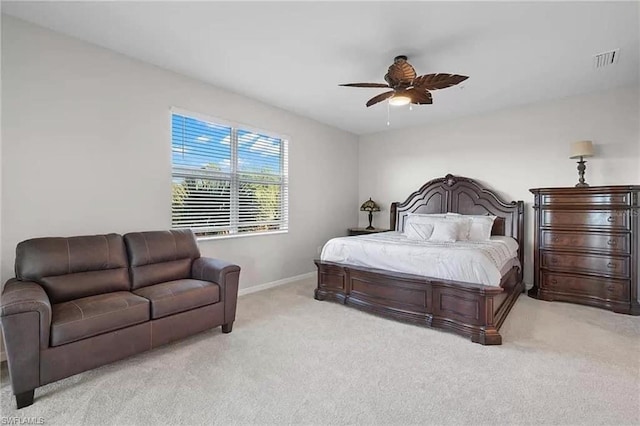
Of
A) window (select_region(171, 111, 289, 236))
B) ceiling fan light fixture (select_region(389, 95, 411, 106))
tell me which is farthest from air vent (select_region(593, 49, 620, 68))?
window (select_region(171, 111, 289, 236))

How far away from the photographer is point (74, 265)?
8.38 ft

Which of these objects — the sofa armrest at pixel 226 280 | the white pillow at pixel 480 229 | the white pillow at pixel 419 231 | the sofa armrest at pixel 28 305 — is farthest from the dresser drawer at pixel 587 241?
the sofa armrest at pixel 28 305

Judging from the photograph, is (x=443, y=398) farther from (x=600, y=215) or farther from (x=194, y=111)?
(x=194, y=111)

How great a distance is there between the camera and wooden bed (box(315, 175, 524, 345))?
289cm

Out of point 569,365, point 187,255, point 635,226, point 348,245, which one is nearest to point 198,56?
point 187,255

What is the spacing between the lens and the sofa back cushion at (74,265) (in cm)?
239

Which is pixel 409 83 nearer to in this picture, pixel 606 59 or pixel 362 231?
pixel 606 59

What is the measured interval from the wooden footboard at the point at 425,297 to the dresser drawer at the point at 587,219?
2.61ft

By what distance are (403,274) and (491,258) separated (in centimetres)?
88

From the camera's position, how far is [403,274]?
134 inches

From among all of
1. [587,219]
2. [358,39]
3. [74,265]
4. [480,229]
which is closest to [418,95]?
[358,39]

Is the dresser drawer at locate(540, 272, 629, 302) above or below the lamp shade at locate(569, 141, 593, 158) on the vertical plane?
below

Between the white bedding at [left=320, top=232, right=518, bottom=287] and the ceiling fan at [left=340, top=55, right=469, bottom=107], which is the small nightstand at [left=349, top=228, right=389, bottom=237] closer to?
the white bedding at [left=320, top=232, right=518, bottom=287]

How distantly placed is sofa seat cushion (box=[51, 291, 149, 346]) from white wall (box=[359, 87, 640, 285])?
4.51 meters
